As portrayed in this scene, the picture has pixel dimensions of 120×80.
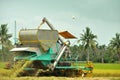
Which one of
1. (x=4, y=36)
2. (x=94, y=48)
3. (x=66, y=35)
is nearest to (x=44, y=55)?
(x=66, y=35)

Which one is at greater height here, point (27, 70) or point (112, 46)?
point (112, 46)

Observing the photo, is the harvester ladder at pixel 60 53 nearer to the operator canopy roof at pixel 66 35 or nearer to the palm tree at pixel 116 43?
the operator canopy roof at pixel 66 35

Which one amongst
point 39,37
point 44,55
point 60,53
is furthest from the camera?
point 60,53

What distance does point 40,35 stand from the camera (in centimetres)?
2277

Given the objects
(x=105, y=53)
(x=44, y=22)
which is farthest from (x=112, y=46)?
(x=44, y=22)

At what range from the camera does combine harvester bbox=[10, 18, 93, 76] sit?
22703 millimetres

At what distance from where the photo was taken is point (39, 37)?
2273 cm

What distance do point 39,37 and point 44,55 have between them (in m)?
1.19

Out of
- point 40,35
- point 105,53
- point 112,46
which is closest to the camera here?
point 40,35

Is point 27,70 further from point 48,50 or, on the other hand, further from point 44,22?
point 44,22

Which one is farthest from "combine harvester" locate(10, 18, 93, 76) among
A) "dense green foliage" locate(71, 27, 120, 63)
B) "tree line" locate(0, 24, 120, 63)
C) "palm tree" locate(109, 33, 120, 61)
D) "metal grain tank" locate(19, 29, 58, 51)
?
"palm tree" locate(109, 33, 120, 61)

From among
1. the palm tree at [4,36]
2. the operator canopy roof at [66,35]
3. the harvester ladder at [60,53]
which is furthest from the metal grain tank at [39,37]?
the palm tree at [4,36]

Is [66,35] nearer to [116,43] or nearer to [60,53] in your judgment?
[60,53]

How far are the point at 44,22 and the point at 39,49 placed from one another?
2516 millimetres
